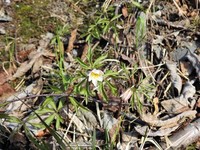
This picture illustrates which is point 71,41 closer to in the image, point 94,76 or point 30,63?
point 30,63

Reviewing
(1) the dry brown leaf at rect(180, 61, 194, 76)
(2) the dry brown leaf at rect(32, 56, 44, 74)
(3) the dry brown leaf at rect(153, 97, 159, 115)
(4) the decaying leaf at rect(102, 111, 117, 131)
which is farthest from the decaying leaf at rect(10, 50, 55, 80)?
(1) the dry brown leaf at rect(180, 61, 194, 76)

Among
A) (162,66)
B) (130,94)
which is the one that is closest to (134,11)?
(162,66)

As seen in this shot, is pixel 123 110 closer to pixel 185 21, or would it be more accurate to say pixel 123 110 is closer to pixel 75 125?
pixel 75 125

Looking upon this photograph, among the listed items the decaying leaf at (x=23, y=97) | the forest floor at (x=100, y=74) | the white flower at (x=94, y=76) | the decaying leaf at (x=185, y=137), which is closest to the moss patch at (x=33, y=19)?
the forest floor at (x=100, y=74)

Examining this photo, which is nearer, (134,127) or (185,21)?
(134,127)

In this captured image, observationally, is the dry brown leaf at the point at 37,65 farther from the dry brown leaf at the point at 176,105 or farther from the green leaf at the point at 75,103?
the dry brown leaf at the point at 176,105

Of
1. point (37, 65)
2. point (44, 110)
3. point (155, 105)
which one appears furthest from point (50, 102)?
point (155, 105)

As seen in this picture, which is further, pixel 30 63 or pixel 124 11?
pixel 124 11

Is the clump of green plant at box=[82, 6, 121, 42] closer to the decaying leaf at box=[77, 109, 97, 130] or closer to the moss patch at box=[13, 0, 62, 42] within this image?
the moss patch at box=[13, 0, 62, 42]
